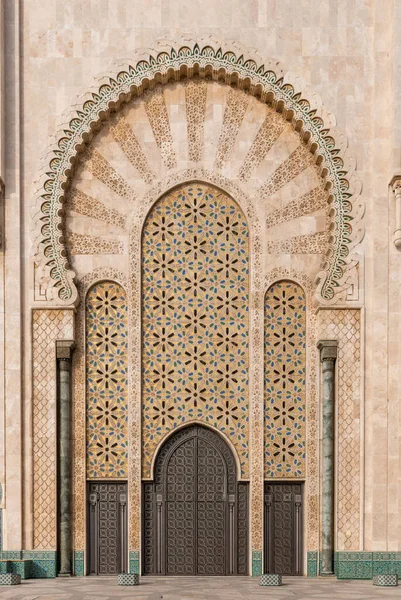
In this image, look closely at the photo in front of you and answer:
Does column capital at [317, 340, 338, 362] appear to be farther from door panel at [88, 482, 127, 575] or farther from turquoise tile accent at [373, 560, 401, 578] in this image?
door panel at [88, 482, 127, 575]

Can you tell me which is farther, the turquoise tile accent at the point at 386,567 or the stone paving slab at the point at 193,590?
the turquoise tile accent at the point at 386,567

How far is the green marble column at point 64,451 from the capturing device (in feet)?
33.3

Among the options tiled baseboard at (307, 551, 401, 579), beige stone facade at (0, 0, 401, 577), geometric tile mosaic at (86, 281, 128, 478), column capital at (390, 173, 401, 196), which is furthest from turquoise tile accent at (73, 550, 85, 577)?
column capital at (390, 173, 401, 196)

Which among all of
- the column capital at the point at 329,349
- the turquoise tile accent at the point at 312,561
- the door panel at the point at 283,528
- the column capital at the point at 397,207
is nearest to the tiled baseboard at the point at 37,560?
the door panel at the point at 283,528

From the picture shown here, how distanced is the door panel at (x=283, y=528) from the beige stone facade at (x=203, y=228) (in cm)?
11

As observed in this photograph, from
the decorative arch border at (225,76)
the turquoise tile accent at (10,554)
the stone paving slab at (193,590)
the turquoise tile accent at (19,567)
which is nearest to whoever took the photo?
the stone paving slab at (193,590)

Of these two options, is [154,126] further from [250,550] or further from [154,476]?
[250,550]

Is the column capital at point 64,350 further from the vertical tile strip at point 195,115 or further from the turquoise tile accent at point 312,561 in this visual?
the turquoise tile accent at point 312,561

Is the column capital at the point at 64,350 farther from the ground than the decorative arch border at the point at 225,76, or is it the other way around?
the decorative arch border at the point at 225,76

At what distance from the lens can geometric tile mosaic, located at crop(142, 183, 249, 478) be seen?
1041cm

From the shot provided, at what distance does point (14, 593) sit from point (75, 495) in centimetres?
155

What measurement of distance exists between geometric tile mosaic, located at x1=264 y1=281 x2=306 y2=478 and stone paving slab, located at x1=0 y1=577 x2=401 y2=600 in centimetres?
108

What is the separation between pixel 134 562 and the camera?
10250 mm

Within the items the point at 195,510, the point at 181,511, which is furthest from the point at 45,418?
the point at 195,510
